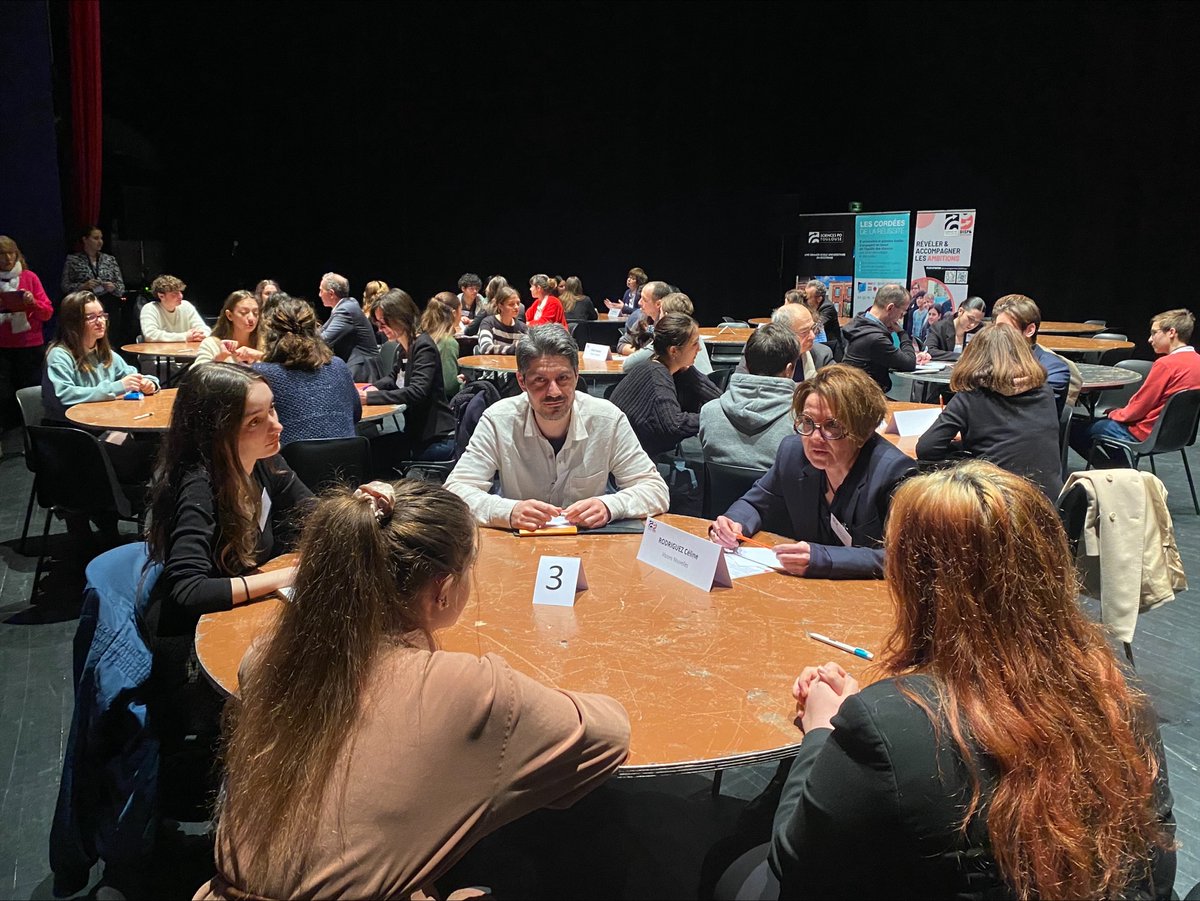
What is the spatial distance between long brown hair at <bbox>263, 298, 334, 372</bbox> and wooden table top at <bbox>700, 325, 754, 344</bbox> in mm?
4335

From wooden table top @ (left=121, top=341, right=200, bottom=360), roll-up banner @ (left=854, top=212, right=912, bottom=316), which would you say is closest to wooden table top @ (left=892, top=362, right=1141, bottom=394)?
wooden table top @ (left=121, top=341, right=200, bottom=360)

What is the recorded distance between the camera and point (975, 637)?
3.81 feet

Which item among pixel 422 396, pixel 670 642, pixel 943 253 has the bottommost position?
pixel 670 642

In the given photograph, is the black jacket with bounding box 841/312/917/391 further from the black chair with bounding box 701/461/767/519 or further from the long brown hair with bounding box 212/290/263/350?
the long brown hair with bounding box 212/290/263/350

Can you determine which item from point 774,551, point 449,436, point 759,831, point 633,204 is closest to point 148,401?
point 449,436

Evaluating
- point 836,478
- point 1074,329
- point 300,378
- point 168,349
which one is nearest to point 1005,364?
point 836,478

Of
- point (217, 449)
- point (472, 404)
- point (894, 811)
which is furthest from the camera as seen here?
point (472, 404)

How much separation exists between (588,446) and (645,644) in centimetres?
111

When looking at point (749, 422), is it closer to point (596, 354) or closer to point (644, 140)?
point (596, 354)

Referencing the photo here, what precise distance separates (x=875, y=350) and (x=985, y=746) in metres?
5.10

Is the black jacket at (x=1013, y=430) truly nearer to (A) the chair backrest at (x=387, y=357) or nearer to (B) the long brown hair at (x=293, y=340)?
(B) the long brown hair at (x=293, y=340)

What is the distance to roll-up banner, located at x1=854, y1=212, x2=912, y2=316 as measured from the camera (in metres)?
11.9

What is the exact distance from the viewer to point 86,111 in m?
9.15

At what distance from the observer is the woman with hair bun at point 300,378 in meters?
3.71
